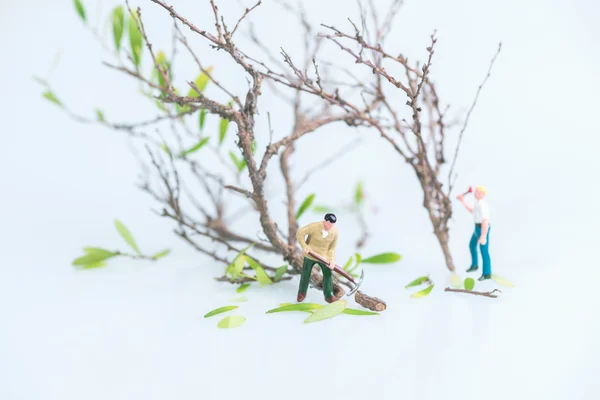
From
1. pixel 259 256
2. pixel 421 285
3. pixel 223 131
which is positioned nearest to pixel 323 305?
pixel 421 285

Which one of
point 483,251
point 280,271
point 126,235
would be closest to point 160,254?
point 126,235

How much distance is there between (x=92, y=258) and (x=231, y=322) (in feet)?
1.43

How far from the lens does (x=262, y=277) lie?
117 centimetres

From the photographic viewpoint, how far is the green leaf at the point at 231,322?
1071 mm

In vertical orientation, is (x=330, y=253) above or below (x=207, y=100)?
below

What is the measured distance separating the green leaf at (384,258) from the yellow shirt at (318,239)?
24cm

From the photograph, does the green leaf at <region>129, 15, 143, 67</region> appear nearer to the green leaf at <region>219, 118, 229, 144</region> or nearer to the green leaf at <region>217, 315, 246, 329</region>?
the green leaf at <region>219, 118, 229, 144</region>

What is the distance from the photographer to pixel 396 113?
1243mm

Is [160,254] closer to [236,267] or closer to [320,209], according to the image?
[236,267]

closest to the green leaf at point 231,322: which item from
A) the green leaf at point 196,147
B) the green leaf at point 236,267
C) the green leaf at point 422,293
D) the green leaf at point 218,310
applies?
the green leaf at point 218,310

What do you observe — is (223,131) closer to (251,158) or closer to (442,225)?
(251,158)

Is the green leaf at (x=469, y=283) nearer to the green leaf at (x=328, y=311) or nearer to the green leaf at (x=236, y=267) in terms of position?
the green leaf at (x=328, y=311)

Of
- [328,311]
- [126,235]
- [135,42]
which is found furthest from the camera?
[126,235]

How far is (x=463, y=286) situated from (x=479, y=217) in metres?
0.14
